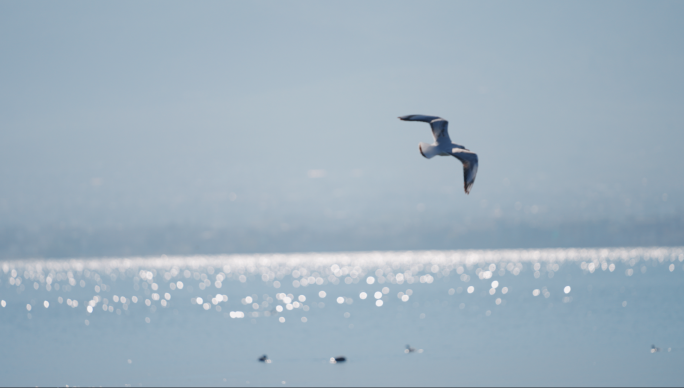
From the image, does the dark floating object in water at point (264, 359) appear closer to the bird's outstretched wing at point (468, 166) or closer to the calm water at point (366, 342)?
the calm water at point (366, 342)

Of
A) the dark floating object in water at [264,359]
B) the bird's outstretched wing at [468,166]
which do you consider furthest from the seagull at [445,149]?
the dark floating object in water at [264,359]

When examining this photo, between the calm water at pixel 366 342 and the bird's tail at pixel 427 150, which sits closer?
the bird's tail at pixel 427 150

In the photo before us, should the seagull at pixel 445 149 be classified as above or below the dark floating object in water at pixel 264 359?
below

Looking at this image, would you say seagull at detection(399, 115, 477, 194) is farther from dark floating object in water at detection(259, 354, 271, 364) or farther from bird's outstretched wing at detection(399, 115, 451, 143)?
dark floating object in water at detection(259, 354, 271, 364)

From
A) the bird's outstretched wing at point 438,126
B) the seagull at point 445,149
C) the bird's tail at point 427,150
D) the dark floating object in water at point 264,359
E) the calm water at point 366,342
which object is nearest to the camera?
the seagull at point 445,149

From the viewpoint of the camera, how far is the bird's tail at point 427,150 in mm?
14648

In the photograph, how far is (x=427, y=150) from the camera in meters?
14.9

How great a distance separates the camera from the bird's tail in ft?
48.1

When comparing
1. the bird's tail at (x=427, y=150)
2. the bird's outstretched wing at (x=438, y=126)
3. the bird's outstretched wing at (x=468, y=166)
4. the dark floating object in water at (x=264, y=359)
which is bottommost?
the bird's outstretched wing at (x=468, y=166)

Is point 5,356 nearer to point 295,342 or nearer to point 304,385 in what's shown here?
point 295,342

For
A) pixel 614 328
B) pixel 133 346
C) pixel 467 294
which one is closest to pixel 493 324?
pixel 614 328

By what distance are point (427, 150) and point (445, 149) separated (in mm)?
509

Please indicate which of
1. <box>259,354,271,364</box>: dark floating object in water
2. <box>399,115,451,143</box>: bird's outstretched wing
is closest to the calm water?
<box>259,354,271,364</box>: dark floating object in water

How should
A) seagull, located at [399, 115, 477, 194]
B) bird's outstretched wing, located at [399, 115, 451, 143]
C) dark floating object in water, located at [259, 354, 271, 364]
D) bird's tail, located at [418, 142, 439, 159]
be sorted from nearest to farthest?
seagull, located at [399, 115, 477, 194] < bird's tail, located at [418, 142, 439, 159] < bird's outstretched wing, located at [399, 115, 451, 143] < dark floating object in water, located at [259, 354, 271, 364]
